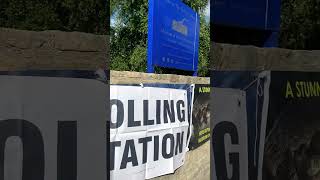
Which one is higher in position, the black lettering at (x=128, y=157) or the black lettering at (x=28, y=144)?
the black lettering at (x=28, y=144)

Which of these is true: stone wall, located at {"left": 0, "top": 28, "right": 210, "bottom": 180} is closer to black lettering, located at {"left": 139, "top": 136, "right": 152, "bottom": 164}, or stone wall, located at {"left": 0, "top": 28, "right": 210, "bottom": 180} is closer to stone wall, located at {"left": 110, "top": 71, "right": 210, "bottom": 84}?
stone wall, located at {"left": 110, "top": 71, "right": 210, "bottom": 84}

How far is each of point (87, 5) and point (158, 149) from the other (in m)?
4.75

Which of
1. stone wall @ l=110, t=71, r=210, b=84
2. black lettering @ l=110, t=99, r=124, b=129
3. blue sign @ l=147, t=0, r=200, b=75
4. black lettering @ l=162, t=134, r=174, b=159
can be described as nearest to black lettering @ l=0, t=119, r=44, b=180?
black lettering @ l=110, t=99, r=124, b=129

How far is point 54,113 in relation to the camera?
2150 mm

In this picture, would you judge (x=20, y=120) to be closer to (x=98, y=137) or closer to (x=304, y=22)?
(x=98, y=137)

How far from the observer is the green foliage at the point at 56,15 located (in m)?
2.04

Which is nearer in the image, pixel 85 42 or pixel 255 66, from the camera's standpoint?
pixel 85 42

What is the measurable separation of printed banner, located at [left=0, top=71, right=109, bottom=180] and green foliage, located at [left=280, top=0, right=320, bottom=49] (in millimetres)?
1149

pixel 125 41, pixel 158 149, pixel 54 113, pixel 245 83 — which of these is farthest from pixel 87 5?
pixel 125 41

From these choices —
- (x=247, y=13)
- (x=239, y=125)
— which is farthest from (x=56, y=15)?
(x=239, y=125)

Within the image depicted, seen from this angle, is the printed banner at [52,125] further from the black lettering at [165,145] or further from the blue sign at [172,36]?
the blue sign at [172,36]

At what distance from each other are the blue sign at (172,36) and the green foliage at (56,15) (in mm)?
6978

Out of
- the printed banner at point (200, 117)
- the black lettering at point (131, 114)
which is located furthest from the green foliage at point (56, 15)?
the printed banner at point (200, 117)

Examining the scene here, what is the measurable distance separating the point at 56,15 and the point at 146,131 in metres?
4.41
